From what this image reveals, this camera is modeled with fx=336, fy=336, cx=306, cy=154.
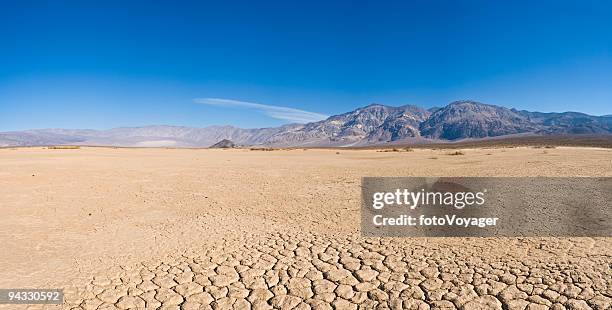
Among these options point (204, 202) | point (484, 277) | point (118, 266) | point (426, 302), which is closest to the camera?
point (426, 302)

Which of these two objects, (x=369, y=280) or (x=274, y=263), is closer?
(x=369, y=280)

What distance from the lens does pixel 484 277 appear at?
4.59 metres

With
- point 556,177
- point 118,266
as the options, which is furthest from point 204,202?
point 556,177

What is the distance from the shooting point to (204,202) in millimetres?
10398

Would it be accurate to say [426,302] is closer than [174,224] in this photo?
Yes

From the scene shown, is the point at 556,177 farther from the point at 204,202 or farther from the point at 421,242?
the point at 204,202

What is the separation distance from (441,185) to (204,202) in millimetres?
7997

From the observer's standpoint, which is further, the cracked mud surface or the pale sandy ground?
the pale sandy ground

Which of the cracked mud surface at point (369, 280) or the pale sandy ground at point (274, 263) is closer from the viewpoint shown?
the cracked mud surface at point (369, 280)

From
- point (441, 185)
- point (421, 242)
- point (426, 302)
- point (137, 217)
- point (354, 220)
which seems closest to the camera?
point (426, 302)

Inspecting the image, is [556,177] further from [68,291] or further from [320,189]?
[68,291]

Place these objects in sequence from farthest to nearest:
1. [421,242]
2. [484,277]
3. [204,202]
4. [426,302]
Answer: [204,202] → [421,242] → [484,277] → [426,302]

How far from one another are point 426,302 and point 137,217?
7.36m

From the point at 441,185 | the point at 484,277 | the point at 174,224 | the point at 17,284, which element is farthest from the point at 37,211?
the point at 441,185
